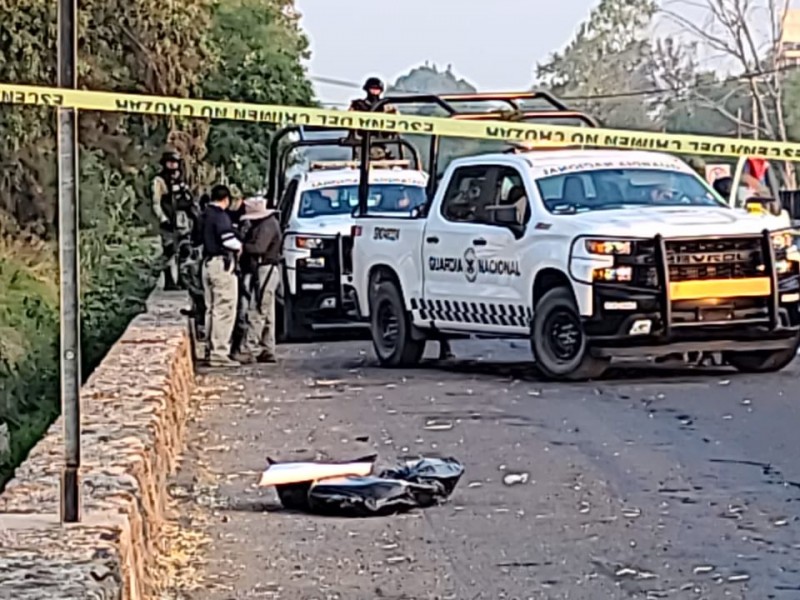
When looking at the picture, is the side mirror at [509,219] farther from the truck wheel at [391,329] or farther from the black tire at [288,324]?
the black tire at [288,324]

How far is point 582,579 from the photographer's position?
25.6 feet

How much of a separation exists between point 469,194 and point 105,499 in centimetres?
1007

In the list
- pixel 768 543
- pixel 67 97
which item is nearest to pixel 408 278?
pixel 768 543

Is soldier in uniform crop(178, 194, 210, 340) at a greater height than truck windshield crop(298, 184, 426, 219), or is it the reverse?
truck windshield crop(298, 184, 426, 219)

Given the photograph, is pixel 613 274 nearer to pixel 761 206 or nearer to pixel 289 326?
pixel 761 206

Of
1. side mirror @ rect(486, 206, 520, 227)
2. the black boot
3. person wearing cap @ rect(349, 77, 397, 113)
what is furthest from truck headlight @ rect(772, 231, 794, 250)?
the black boot

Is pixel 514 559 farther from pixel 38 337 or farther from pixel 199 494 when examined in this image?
pixel 38 337

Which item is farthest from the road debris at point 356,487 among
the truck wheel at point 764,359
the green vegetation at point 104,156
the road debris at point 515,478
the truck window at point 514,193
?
the truck wheel at point 764,359

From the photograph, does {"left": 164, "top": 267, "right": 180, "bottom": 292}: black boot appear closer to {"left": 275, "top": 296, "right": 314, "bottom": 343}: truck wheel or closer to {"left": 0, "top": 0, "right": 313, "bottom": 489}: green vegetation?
{"left": 0, "top": 0, "right": 313, "bottom": 489}: green vegetation

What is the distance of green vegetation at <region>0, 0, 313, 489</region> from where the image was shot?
1802 centimetres

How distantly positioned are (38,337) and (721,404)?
811 centimetres

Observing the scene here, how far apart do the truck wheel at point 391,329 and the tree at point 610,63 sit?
55.0 meters

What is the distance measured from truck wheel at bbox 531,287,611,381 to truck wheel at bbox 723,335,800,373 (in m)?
1.38

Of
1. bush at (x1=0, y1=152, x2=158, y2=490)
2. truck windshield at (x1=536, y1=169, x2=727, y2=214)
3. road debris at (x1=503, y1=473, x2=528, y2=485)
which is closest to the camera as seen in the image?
road debris at (x1=503, y1=473, x2=528, y2=485)
